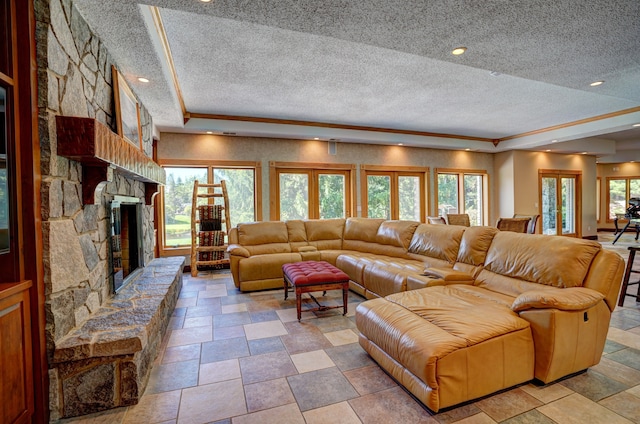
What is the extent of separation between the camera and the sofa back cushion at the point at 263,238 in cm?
482

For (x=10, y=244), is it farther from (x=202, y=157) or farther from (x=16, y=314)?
(x=202, y=157)

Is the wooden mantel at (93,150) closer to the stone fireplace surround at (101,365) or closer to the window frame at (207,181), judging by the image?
the stone fireplace surround at (101,365)

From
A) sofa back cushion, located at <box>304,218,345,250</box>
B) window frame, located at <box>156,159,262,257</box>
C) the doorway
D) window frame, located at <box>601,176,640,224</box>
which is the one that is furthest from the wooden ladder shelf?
window frame, located at <box>601,176,640,224</box>

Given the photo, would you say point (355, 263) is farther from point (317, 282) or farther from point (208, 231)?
point (208, 231)

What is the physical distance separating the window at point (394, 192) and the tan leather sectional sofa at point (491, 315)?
12.0ft

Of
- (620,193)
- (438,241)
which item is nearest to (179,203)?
(438,241)

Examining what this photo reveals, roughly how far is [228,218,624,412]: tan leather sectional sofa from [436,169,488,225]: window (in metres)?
4.70

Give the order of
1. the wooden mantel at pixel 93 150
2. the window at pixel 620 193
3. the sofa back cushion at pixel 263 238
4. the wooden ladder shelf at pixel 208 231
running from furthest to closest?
1. the window at pixel 620 193
2. the wooden ladder shelf at pixel 208 231
3. the sofa back cushion at pixel 263 238
4. the wooden mantel at pixel 93 150

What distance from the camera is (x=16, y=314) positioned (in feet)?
5.05

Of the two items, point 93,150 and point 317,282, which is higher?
point 93,150

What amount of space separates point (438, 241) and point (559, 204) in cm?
744

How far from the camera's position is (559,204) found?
867cm

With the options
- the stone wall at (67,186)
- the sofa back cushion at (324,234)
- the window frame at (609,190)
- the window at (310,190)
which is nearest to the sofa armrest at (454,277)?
the sofa back cushion at (324,234)

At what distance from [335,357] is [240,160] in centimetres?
447
